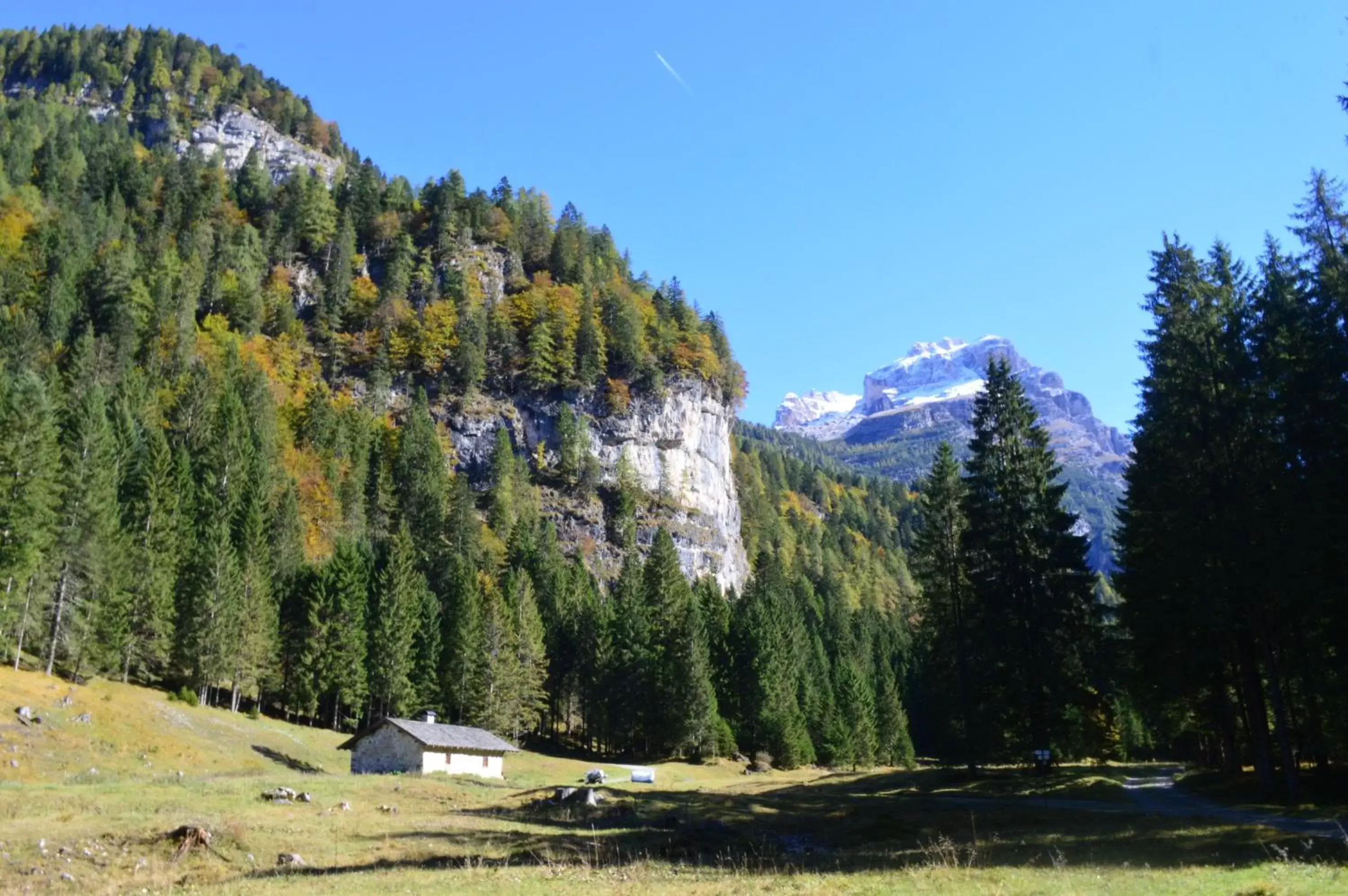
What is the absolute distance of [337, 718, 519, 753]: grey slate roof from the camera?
1825 inches

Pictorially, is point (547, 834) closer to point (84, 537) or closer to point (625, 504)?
→ point (84, 537)

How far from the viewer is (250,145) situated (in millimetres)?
174875

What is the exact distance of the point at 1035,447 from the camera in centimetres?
4153

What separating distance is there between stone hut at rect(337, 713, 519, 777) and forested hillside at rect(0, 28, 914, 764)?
48.6ft

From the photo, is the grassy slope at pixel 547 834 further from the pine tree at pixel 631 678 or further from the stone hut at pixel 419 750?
the pine tree at pixel 631 678

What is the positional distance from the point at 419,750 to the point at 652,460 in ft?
254

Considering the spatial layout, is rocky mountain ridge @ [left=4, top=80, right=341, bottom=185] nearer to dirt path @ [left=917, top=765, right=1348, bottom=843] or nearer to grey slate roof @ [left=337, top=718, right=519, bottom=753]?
grey slate roof @ [left=337, top=718, right=519, bottom=753]

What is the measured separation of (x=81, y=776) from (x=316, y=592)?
29.8 metres

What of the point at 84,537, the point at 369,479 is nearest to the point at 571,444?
the point at 369,479

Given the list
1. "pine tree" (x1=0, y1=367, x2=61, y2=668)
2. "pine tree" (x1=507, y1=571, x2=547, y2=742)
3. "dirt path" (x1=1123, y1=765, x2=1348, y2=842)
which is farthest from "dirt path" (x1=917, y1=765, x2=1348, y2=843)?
"pine tree" (x1=0, y1=367, x2=61, y2=668)

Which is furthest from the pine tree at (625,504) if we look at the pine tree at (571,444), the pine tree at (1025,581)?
the pine tree at (1025,581)

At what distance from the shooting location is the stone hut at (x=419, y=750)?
45.8 meters

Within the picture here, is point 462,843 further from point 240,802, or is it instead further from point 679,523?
point 679,523

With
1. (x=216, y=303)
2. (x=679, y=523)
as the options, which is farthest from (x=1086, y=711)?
(x=216, y=303)
